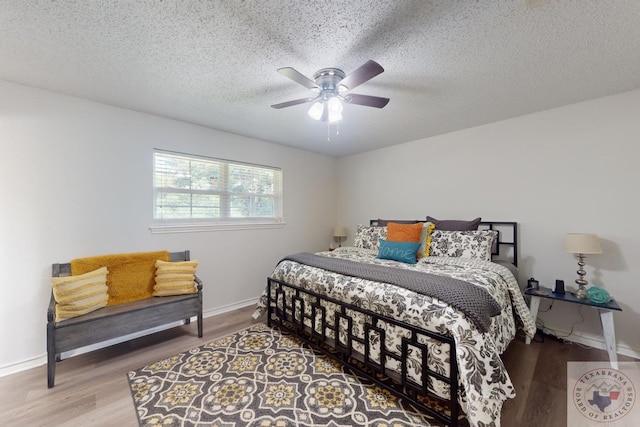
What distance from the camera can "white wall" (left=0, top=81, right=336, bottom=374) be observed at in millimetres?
2148

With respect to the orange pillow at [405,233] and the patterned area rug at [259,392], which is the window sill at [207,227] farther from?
the orange pillow at [405,233]

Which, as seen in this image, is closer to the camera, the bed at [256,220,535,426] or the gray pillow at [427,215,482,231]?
the bed at [256,220,535,426]

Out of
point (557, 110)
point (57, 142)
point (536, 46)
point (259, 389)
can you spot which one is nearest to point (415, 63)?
point (536, 46)

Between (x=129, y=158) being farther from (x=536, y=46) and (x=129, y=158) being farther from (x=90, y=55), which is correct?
(x=536, y=46)

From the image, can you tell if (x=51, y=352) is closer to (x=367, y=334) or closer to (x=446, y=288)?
(x=367, y=334)

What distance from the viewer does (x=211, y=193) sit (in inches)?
133

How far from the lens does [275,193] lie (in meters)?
4.08

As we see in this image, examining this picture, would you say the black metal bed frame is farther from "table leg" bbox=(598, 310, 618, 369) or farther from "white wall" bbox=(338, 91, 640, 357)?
"table leg" bbox=(598, 310, 618, 369)

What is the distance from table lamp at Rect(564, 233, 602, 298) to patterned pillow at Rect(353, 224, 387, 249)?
5.77 feet

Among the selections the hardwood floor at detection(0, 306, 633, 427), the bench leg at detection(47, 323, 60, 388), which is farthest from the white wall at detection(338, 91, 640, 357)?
the bench leg at detection(47, 323, 60, 388)

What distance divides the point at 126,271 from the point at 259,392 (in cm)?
179

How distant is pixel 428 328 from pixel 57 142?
3408 mm

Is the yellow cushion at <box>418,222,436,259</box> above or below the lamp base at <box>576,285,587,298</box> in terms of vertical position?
above

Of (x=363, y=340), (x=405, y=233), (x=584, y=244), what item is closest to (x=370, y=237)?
(x=405, y=233)
